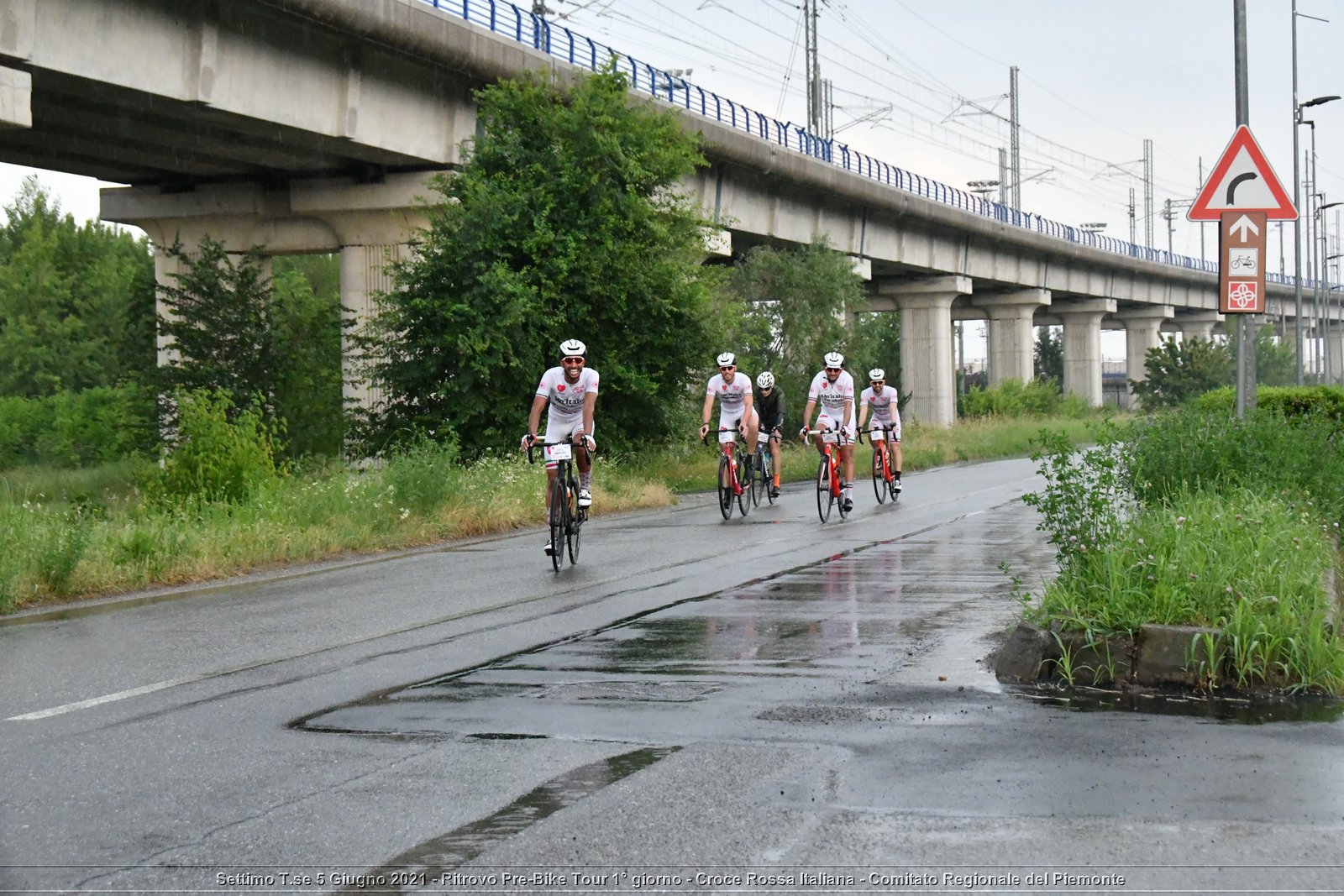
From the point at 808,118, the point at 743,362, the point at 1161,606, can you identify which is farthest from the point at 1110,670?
the point at 808,118

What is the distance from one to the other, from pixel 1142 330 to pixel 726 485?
249ft

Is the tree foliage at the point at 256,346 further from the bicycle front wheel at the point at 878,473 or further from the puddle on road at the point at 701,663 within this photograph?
the puddle on road at the point at 701,663

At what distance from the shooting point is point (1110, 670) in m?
7.60

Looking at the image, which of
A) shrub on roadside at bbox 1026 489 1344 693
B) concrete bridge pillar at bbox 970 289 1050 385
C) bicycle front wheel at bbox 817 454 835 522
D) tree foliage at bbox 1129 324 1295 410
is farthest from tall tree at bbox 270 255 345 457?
tree foliage at bbox 1129 324 1295 410

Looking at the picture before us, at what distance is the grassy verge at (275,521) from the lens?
42.8 feet

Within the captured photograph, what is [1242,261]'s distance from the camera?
12.8 metres

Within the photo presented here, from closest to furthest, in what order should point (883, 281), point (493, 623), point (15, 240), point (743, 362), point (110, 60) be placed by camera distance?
point (493, 623)
point (110, 60)
point (743, 362)
point (883, 281)
point (15, 240)

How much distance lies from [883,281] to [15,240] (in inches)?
1643

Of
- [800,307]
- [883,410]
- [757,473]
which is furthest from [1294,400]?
[800,307]

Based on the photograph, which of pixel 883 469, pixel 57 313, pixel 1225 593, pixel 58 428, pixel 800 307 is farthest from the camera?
pixel 57 313

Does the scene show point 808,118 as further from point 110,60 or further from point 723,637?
point 723,637

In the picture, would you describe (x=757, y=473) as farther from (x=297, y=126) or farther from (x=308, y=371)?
(x=308, y=371)

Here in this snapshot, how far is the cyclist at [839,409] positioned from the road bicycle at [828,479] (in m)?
0.09

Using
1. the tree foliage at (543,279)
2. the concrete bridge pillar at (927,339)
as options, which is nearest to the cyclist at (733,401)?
the tree foliage at (543,279)
